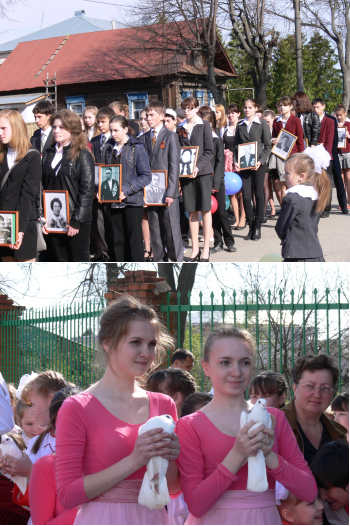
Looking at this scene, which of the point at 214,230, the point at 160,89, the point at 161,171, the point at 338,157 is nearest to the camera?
the point at 161,171

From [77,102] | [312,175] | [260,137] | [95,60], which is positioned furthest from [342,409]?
[95,60]

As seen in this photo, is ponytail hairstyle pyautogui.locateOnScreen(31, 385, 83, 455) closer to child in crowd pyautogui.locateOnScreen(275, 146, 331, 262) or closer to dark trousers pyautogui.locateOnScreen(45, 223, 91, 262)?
child in crowd pyautogui.locateOnScreen(275, 146, 331, 262)

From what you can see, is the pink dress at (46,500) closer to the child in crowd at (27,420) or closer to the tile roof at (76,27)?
the child in crowd at (27,420)

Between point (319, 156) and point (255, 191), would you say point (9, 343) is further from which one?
point (319, 156)

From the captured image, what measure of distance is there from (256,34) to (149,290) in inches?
946

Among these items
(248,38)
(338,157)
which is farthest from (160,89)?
(338,157)

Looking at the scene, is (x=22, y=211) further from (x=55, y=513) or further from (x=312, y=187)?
(x=55, y=513)

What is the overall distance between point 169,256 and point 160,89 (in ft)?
93.3

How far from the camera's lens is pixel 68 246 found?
19.9 feet

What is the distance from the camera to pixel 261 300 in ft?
18.1

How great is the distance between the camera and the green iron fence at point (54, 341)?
7.38 m

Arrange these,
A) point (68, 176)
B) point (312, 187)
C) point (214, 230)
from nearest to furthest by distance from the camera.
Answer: point (312, 187)
point (68, 176)
point (214, 230)

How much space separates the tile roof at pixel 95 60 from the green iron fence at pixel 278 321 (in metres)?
27.3

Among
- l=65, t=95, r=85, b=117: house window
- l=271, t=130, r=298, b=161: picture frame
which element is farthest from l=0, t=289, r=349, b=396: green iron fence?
Answer: l=65, t=95, r=85, b=117: house window
